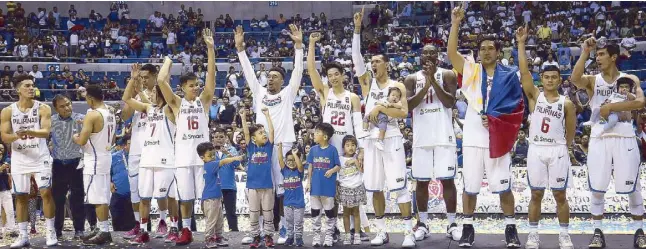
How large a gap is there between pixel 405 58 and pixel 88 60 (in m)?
10.4

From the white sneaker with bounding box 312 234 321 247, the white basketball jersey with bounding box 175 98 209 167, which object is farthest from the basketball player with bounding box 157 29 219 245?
the white sneaker with bounding box 312 234 321 247

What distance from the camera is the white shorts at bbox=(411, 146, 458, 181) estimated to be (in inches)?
382

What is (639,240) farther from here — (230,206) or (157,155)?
(230,206)

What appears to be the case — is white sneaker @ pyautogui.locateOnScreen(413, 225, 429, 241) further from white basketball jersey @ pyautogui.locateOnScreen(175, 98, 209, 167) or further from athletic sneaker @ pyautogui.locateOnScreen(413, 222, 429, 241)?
white basketball jersey @ pyautogui.locateOnScreen(175, 98, 209, 167)

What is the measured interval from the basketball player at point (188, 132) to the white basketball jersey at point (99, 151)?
997 millimetres

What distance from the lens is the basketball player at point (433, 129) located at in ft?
31.8

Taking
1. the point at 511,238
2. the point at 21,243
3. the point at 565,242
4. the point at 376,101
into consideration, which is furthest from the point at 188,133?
the point at 565,242

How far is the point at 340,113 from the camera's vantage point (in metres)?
10.2

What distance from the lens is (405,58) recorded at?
23953 mm

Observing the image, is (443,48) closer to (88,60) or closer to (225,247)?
(88,60)

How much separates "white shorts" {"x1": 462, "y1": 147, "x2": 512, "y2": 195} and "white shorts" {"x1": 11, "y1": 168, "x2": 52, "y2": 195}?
17.9ft

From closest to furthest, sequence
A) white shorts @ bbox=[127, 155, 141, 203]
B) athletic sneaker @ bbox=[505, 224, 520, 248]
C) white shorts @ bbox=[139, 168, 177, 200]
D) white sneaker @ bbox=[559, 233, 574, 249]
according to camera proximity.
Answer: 1. white sneaker @ bbox=[559, 233, 574, 249]
2. athletic sneaker @ bbox=[505, 224, 520, 248]
3. white shorts @ bbox=[139, 168, 177, 200]
4. white shorts @ bbox=[127, 155, 141, 203]

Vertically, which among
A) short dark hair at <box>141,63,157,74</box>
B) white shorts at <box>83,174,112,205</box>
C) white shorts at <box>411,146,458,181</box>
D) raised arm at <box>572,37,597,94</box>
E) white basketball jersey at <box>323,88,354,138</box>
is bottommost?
white shorts at <box>83,174,112,205</box>

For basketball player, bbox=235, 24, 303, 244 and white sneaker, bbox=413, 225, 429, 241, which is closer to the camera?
white sneaker, bbox=413, 225, 429, 241
